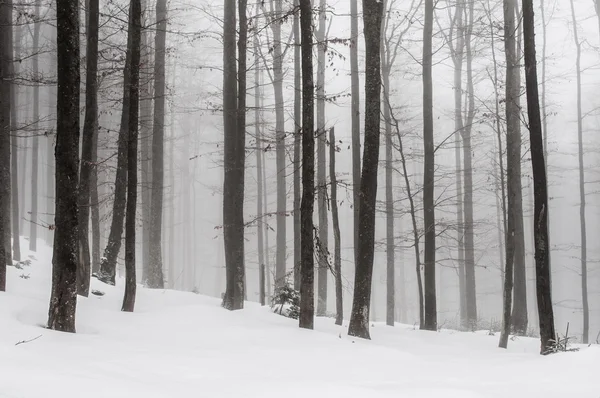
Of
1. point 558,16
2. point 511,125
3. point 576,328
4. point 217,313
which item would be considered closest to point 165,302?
point 217,313

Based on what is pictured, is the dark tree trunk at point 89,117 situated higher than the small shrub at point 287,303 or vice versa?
the dark tree trunk at point 89,117

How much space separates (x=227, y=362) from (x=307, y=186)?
13.7 ft

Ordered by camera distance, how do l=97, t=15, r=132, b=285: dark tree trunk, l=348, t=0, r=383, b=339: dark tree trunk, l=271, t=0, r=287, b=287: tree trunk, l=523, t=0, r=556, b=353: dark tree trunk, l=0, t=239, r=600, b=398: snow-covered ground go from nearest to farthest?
l=0, t=239, r=600, b=398: snow-covered ground < l=523, t=0, r=556, b=353: dark tree trunk < l=348, t=0, r=383, b=339: dark tree trunk < l=97, t=15, r=132, b=285: dark tree trunk < l=271, t=0, r=287, b=287: tree trunk

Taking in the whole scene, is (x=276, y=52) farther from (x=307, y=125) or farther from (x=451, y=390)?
(x=451, y=390)

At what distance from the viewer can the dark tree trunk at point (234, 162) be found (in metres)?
12.6

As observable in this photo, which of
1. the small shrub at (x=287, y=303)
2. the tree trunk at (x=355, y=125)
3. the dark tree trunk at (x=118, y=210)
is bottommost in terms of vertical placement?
the small shrub at (x=287, y=303)

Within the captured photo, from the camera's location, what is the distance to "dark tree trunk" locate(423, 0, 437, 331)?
45.3 ft

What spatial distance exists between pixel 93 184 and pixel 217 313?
25.9 ft

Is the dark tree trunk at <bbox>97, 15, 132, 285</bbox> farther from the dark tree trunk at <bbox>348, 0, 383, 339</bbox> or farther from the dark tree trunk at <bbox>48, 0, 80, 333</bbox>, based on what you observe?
the dark tree trunk at <bbox>348, 0, 383, 339</bbox>

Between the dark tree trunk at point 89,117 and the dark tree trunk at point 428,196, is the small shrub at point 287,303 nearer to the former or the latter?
the dark tree trunk at point 428,196

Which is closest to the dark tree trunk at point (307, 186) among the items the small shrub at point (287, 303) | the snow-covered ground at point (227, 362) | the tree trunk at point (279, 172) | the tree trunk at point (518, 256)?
the snow-covered ground at point (227, 362)

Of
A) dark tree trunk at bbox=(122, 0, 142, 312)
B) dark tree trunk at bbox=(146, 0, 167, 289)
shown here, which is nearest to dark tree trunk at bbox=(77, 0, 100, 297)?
dark tree trunk at bbox=(122, 0, 142, 312)

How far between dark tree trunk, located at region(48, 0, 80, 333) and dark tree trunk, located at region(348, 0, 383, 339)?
5.49 m

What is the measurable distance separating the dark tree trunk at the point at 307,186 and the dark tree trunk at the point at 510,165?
5.08 m
